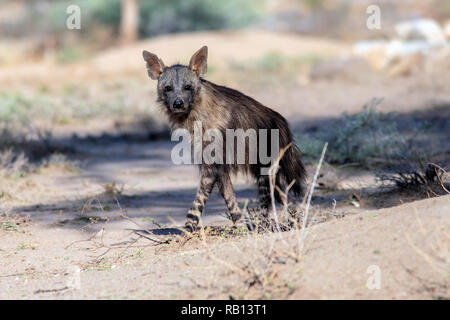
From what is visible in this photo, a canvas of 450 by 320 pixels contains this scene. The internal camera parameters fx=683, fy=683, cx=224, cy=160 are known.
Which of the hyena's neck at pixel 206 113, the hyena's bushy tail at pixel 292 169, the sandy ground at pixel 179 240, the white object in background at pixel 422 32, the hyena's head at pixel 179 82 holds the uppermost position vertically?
the white object in background at pixel 422 32

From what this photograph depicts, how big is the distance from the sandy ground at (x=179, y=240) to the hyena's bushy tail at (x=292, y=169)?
312 mm

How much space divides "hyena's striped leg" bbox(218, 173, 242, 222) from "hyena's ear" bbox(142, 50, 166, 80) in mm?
1274

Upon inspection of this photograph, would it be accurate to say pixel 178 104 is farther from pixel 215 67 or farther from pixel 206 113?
pixel 215 67

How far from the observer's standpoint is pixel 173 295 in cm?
477

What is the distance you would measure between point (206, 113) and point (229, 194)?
2.83 feet

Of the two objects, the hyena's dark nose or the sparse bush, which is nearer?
the hyena's dark nose

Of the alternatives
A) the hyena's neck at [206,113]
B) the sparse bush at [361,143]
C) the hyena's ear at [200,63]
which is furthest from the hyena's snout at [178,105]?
the sparse bush at [361,143]

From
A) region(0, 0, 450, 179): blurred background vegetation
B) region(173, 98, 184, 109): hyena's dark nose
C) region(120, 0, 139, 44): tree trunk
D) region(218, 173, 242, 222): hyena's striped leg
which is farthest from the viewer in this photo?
region(120, 0, 139, 44): tree trunk

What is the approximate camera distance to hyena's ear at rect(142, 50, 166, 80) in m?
6.92

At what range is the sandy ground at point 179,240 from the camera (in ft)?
15.5

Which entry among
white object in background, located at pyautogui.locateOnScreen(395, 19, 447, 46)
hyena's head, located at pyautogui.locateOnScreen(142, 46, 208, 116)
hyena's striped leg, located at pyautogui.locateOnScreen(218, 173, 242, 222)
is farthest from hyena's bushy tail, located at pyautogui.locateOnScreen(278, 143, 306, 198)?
white object in background, located at pyautogui.locateOnScreen(395, 19, 447, 46)

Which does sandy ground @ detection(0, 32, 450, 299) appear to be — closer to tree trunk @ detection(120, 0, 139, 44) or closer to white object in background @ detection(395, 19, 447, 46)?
white object in background @ detection(395, 19, 447, 46)

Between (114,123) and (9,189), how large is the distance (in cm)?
588

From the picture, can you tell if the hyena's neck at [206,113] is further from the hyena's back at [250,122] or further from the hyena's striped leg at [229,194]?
the hyena's striped leg at [229,194]
